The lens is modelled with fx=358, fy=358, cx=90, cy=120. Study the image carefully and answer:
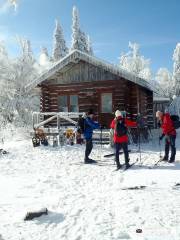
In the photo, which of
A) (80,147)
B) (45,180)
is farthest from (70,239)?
(80,147)

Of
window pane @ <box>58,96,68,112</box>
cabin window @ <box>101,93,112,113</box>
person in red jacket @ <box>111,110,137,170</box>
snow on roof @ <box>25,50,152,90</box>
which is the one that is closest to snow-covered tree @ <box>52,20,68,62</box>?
window pane @ <box>58,96,68,112</box>

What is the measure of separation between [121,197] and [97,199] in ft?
1.73

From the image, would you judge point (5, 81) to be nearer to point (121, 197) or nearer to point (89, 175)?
point (89, 175)

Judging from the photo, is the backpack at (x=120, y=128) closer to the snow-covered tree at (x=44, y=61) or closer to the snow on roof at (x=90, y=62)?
the snow on roof at (x=90, y=62)

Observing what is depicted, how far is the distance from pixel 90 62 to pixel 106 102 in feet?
8.81

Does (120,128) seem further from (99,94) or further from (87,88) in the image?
(87,88)

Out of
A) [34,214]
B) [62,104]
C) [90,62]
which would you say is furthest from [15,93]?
[34,214]

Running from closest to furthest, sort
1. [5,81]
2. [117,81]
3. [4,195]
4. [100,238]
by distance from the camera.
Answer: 1. [100,238]
2. [4,195]
3. [117,81]
4. [5,81]

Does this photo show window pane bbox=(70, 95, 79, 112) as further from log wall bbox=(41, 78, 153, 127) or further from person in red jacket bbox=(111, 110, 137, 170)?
person in red jacket bbox=(111, 110, 137, 170)

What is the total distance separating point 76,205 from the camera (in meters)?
7.40

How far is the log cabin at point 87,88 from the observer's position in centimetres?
2103

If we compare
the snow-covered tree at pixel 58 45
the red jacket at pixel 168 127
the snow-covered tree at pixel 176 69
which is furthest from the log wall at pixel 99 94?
the snow-covered tree at pixel 176 69

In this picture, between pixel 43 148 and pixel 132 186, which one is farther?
pixel 43 148

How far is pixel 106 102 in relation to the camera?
2186 centimetres
